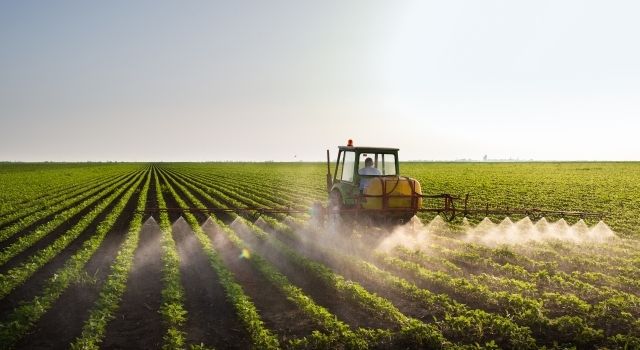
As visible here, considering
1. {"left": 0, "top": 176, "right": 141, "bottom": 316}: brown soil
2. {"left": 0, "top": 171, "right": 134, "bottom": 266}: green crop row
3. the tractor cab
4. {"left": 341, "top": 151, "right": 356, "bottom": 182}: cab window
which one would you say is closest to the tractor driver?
the tractor cab

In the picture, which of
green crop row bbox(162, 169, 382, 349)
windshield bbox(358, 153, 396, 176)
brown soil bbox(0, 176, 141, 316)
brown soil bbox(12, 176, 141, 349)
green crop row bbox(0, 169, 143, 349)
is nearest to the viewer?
green crop row bbox(162, 169, 382, 349)

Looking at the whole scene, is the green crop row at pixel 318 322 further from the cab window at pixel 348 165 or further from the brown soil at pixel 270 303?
A: the cab window at pixel 348 165

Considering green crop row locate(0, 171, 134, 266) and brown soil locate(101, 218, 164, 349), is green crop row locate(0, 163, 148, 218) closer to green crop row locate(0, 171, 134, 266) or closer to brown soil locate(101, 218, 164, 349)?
green crop row locate(0, 171, 134, 266)

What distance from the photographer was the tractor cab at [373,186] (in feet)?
36.0

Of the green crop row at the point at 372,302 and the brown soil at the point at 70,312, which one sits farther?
the brown soil at the point at 70,312

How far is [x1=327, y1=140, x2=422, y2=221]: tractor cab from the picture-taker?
10984mm

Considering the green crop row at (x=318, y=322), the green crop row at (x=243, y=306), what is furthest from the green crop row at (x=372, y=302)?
the green crop row at (x=243, y=306)

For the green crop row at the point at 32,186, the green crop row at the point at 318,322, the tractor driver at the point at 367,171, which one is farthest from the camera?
the green crop row at the point at 32,186

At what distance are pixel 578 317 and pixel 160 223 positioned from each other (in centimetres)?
1329

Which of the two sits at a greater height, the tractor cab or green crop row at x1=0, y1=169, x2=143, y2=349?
the tractor cab

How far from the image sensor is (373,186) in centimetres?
1097

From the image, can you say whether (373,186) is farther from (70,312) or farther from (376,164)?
(70,312)

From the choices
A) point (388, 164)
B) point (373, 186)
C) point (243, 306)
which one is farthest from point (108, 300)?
point (388, 164)

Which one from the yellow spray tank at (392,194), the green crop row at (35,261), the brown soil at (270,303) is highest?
the yellow spray tank at (392,194)
